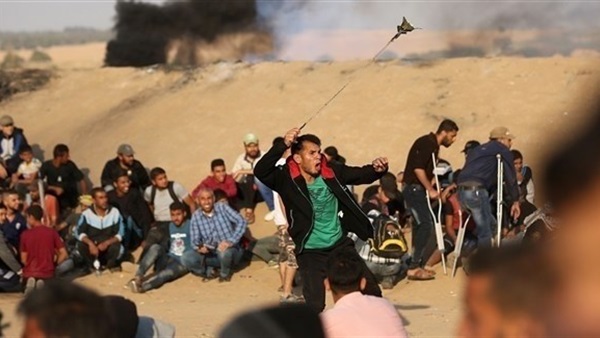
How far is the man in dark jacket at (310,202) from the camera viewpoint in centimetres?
1045

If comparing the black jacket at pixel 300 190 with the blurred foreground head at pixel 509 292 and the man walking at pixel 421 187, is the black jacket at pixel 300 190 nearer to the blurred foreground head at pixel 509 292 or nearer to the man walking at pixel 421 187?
the man walking at pixel 421 187

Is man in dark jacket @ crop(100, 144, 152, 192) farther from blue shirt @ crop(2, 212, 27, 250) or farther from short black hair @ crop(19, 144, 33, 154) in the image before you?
blue shirt @ crop(2, 212, 27, 250)

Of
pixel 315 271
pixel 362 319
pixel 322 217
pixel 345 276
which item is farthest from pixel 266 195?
pixel 362 319

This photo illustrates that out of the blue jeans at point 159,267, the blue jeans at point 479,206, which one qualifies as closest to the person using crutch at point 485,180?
the blue jeans at point 479,206

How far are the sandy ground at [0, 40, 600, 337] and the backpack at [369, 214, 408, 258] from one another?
3.10 m

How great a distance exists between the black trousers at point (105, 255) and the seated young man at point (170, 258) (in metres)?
0.61

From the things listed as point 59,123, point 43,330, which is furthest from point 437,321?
point 59,123

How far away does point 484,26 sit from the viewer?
99.0ft

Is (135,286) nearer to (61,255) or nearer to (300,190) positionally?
(61,255)

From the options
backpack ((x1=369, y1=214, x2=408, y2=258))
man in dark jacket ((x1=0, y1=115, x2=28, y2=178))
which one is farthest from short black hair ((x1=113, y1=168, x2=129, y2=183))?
backpack ((x1=369, y1=214, x2=408, y2=258))

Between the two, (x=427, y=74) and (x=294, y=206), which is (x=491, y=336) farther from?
(x=427, y=74)

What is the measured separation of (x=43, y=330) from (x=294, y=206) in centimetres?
700

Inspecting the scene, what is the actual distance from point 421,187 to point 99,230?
3992 millimetres

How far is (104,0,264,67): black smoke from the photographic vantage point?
3691 centimetres
